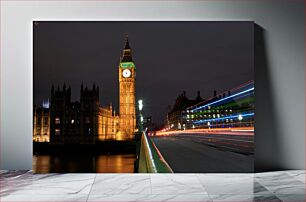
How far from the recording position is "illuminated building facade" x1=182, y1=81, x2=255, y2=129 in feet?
17.8

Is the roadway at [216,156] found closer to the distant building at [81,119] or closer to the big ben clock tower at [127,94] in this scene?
the big ben clock tower at [127,94]

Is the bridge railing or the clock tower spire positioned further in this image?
the clock tower spire

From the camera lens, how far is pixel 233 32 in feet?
17.9

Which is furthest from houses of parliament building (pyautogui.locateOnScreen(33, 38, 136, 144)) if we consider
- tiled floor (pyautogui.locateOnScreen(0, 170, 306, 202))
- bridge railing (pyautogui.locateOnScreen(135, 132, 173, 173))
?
tiled floor (pyautogui.locateOnScreen(0, 170, 306, 202))

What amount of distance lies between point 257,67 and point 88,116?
2.36 metres

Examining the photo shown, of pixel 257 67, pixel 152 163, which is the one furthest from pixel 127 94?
pixel 257 67

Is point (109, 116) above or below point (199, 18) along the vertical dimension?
below

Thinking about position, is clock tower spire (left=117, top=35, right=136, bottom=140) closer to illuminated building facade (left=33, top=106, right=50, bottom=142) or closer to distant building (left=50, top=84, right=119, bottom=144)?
distant building (left=50, top=84, right=119, bottom=144)

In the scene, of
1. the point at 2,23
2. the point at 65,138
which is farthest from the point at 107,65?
the point at 2,23

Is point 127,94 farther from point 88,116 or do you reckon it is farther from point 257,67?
point 257,67

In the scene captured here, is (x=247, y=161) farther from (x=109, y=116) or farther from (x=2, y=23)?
(x=2, y=23)

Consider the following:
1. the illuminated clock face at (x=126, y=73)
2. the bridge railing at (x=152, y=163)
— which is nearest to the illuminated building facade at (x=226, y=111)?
the bridge railing at (x=152, y=163)

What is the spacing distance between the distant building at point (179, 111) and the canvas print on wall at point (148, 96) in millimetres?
14

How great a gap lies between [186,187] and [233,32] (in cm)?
216
